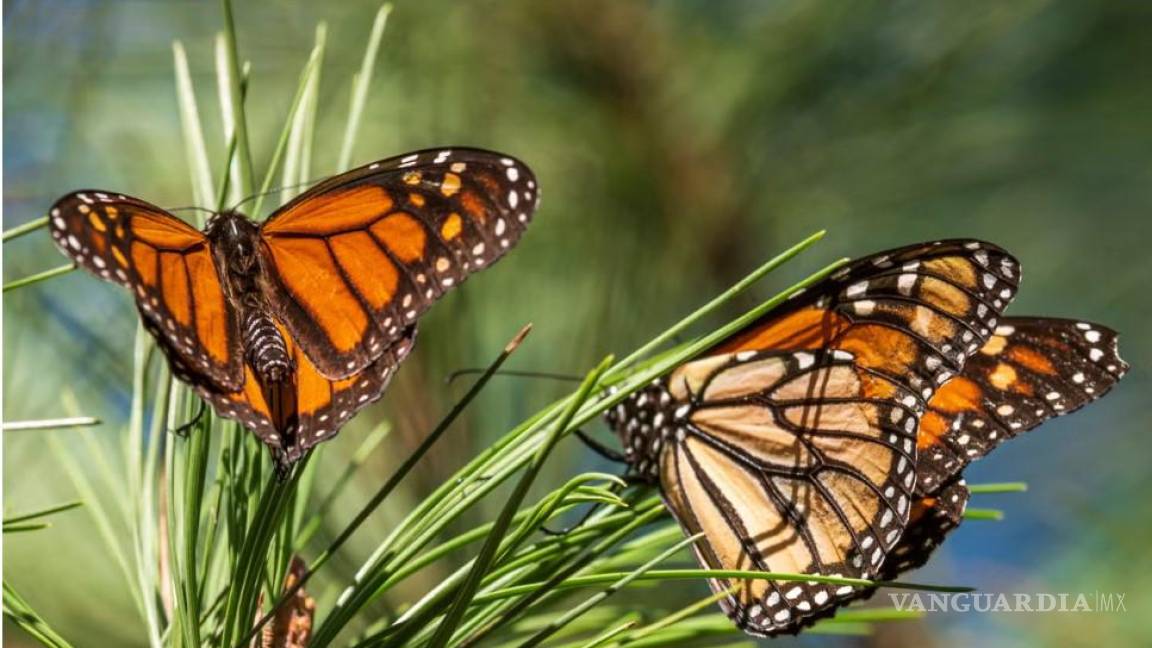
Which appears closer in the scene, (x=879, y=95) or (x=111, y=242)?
(x=111, y=242)

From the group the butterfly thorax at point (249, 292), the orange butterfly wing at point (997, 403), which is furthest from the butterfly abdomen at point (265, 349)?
the orange butterfly wing at point (997, 403)

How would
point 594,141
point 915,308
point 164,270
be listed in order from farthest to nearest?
1. point 594,141
2. point 915,308
3. point 164,270

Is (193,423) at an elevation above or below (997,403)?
below

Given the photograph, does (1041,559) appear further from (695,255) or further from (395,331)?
(395,331)

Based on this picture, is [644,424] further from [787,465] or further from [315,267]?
[315,267]

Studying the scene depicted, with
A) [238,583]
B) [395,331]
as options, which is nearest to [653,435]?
[395,331]

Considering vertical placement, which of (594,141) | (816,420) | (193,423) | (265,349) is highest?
(594,141)

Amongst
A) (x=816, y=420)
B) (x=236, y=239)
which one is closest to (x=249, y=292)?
(x=236, y=239)
